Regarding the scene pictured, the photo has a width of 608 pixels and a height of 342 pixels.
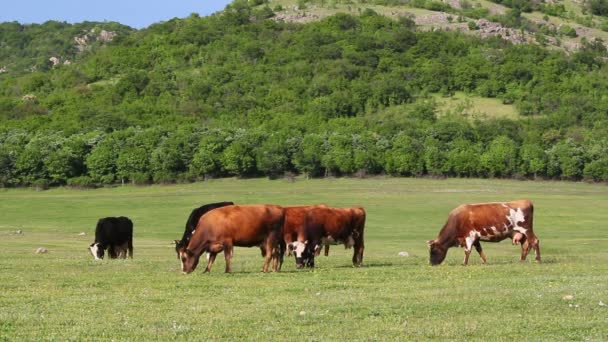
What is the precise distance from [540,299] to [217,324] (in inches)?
255

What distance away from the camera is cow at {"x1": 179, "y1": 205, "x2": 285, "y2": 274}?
2594 cm

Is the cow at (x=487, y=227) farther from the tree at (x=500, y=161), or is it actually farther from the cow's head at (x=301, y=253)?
the tree at (x=500, y=161)

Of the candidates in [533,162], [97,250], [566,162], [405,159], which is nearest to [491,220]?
[97,250]

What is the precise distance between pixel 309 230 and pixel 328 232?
97cm

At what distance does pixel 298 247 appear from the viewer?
1107 inches

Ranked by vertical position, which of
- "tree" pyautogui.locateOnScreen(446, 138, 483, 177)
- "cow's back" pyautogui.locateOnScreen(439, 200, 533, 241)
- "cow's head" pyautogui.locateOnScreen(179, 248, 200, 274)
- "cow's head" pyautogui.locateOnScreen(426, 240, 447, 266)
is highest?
"cow's back" pyautogui.locateOnScreen(439, 200, 533, 241)

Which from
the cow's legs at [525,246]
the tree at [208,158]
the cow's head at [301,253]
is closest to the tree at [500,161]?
the tree at [208,158]

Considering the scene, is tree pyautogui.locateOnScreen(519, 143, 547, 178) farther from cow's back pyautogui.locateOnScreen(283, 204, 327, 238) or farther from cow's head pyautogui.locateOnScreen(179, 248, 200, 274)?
cow's head pyautogui.locateOnScreen(179, 248, 200, 274)

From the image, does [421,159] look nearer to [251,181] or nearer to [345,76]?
[251,181]

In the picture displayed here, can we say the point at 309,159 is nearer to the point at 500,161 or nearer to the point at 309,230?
the point at 500,161

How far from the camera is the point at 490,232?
29.8m

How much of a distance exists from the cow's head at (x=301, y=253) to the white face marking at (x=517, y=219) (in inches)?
243

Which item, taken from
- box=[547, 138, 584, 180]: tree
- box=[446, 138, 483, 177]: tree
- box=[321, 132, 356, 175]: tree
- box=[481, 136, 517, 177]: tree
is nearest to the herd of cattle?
box=[321, 132, 356, 175]: tree

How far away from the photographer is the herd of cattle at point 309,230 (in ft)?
85.4
